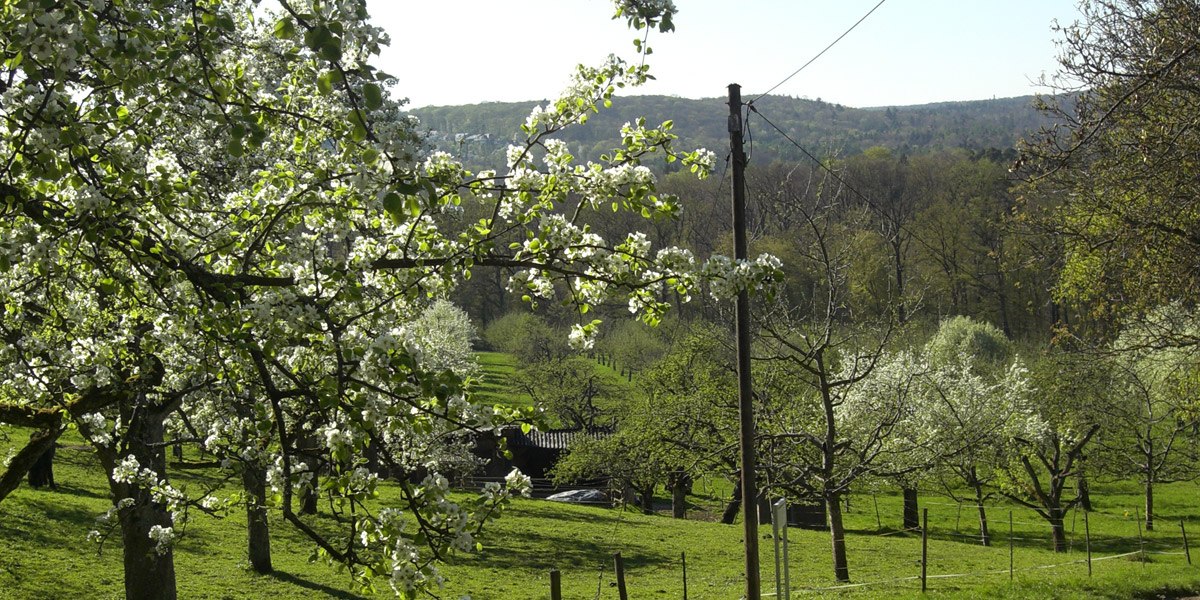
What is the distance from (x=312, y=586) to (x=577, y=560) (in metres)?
8.08

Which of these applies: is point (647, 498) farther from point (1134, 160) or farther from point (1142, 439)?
point (1134, 160)

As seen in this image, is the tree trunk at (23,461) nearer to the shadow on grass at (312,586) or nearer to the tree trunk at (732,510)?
the shadow on grass at (312,586)

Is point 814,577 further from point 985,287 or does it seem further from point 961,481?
point 985,287

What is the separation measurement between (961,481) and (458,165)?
108ft

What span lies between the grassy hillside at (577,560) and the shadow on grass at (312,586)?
0.04 metres

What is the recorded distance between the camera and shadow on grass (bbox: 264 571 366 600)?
57.8ft

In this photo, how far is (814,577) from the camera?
72.1 feet

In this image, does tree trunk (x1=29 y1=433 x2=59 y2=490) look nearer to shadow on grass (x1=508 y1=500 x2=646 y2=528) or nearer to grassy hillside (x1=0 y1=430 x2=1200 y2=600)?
grassy hillside (x1=0 y1=430 x2=1200 y2=600)

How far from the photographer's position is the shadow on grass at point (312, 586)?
57.8 ft

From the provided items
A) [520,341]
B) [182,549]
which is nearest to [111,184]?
[182,549]

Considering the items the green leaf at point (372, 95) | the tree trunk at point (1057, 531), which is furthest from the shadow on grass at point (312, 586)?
the tree trunk at point (1057, 531)

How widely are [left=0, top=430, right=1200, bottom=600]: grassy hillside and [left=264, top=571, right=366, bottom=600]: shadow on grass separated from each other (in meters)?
0.04

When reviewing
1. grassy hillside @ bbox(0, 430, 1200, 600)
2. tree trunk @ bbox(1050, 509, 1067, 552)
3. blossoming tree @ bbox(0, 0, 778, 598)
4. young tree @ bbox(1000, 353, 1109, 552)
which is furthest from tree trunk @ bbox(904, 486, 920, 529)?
blossoming tree @ bbox(0, 0, 778, 598)

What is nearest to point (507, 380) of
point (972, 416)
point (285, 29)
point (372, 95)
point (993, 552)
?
point (972, 416)
